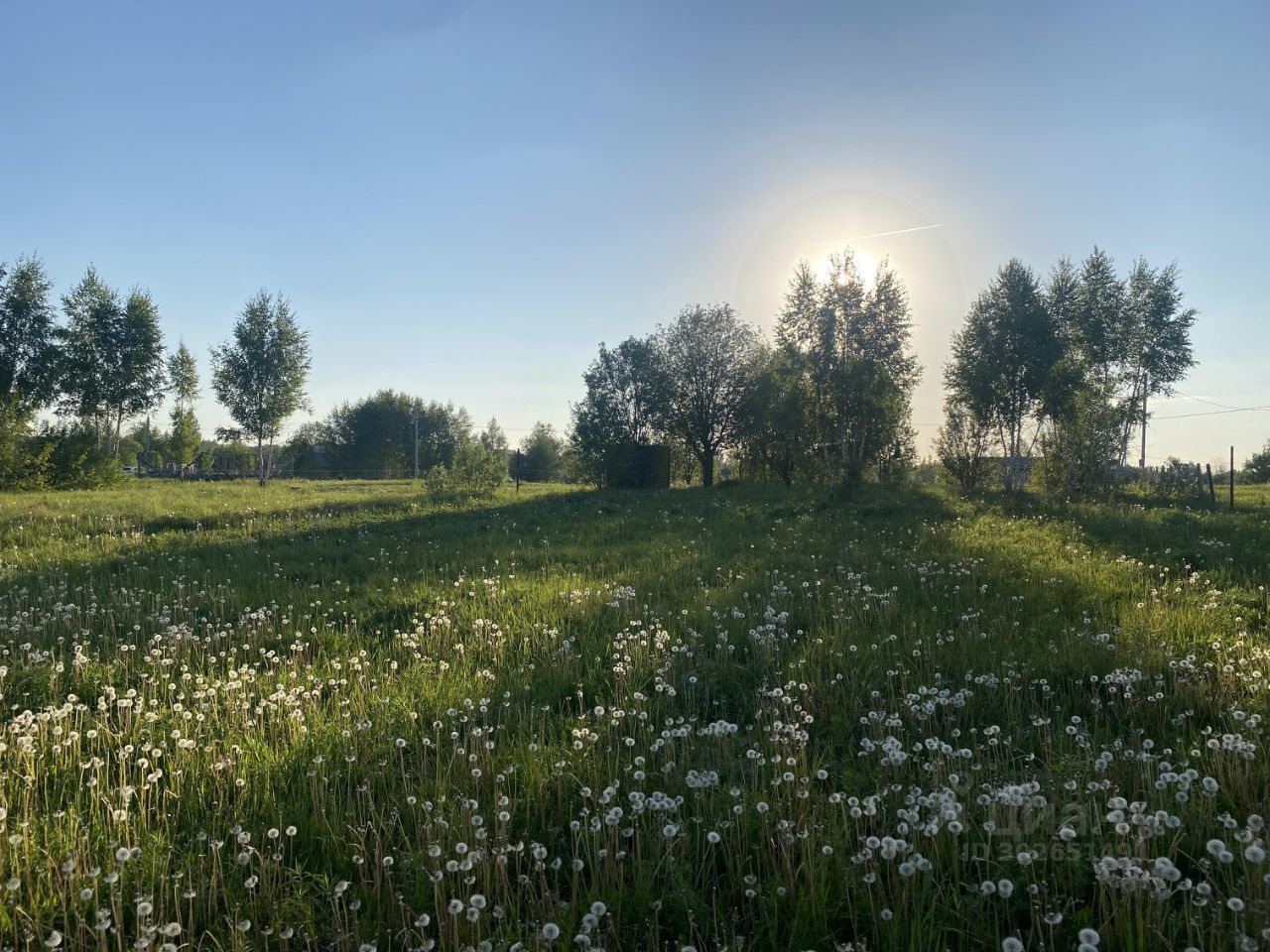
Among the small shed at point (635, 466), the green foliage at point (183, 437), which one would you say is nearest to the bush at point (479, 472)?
the small shed at point (635, 466)

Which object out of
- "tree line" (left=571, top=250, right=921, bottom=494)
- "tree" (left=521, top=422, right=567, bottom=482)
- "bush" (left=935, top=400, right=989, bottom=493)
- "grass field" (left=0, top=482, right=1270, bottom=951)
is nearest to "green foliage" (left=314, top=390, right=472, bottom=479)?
"tree" (left=521, top=422, right=567, bottom=482)

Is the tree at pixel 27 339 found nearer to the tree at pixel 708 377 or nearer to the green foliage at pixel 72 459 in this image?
the green foliage at pixel 72 459

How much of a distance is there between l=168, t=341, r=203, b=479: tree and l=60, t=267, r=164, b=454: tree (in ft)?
7.83

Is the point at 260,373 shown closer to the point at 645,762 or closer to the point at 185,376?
the point at 185,376

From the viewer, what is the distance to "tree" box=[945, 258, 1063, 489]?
1359 inches

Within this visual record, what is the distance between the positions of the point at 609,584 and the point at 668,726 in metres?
4.93

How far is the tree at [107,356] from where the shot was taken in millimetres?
43281

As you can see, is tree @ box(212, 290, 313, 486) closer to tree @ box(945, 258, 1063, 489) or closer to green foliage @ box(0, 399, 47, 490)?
green foliage @ box(0, 399, 47, 490)

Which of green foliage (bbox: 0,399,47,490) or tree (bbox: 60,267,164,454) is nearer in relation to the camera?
green foliage (bbox: 0,399,47,490)

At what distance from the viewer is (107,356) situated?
44219 millimetres

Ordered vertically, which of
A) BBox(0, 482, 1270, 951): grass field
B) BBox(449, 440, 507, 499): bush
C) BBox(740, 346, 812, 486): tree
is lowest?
BBox(0, 482, 1270, 951): grass field

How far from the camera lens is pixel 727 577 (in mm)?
9711

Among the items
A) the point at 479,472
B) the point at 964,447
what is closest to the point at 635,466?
the point at 479,472

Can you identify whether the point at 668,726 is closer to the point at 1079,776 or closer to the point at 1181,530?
the point at 1079,776
